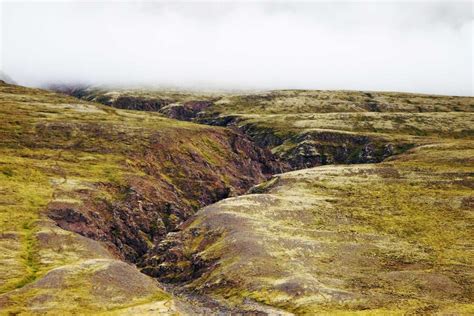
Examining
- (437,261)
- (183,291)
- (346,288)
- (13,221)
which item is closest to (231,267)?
(183,291)

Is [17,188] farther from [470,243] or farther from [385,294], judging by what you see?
[470,243]

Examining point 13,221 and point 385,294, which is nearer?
point 385,294

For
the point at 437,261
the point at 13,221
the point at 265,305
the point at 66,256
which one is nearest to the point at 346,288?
the point at 265,305

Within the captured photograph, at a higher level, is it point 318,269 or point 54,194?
point 54,194

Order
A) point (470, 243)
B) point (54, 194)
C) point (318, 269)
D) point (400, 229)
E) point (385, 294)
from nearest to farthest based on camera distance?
1. point (385, 294)
2. point (318, 269)
3. point (470, 243)
4. point (400, 229)
5. point (54, 194)

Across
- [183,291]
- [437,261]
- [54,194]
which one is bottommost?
[183,291]

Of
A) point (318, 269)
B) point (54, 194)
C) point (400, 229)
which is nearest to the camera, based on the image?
point (318, 269)

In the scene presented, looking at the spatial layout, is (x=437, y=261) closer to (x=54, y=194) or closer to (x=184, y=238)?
(x=184, y=238)
